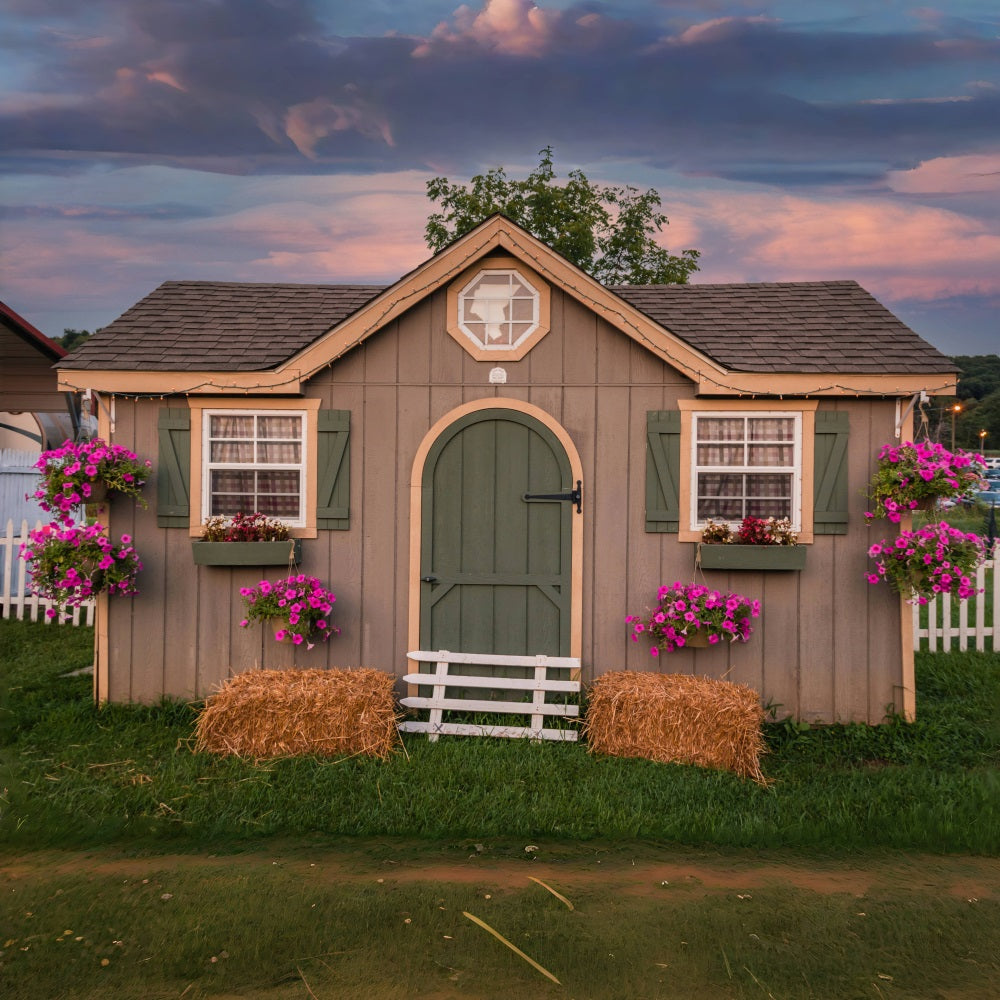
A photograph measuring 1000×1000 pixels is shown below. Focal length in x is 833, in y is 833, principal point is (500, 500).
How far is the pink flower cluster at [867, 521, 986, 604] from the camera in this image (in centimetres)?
632

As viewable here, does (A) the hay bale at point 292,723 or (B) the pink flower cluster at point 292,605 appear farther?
(B) the pink flower cluster at point 292,605

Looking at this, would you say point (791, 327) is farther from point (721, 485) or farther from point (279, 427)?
point (279, 427)

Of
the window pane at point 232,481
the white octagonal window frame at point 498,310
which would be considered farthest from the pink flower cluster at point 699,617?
the window pane at point 232,481

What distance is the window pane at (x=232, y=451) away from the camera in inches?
277

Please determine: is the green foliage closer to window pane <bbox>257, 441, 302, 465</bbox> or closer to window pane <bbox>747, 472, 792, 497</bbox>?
window pane <bbox>257, 441, 302, 465</bbox>

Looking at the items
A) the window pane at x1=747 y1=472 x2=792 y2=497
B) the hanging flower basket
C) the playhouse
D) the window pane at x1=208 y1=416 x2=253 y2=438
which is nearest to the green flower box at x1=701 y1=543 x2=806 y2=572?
the playhouse

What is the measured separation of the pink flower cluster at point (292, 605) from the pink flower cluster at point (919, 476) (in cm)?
442

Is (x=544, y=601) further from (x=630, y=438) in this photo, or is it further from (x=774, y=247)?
(x=774, y=247)

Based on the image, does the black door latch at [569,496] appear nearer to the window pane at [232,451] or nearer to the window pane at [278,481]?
the window pane at [278,481]

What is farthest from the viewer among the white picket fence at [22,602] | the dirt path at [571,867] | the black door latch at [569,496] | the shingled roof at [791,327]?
the white picket fence at [22,602]

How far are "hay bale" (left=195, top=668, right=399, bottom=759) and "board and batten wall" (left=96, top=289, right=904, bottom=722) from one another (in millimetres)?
939

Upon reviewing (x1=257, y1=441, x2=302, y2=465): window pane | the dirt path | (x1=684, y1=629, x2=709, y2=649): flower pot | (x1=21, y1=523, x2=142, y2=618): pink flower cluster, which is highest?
(x1=257, y1=441, x2=302, y2=465): window pane

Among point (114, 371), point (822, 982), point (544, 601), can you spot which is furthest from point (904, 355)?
point (114, 371)

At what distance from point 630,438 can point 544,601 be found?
1.53 metres
